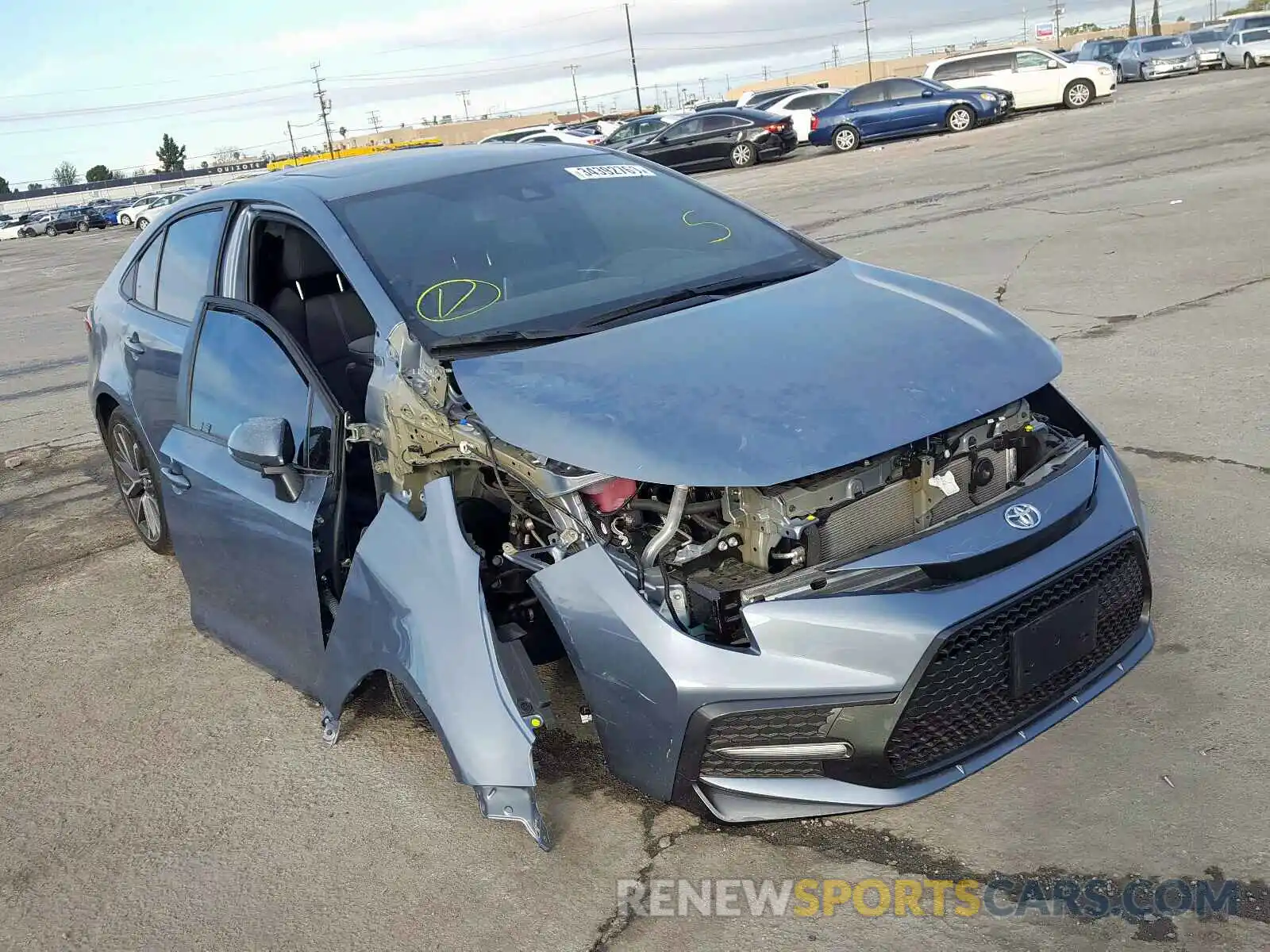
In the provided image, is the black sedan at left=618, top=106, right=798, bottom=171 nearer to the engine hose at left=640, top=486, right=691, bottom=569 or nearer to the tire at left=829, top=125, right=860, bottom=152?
the tire at left=829, top=125, right=860, bottom=152

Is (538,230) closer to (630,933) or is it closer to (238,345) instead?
(238,345)

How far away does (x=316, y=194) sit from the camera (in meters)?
3.98

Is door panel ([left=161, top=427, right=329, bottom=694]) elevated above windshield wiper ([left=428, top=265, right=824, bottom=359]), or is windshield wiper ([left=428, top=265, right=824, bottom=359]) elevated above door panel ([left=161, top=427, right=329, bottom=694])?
windshield wiper ([left=428, top=265, right=824, bottom=359])

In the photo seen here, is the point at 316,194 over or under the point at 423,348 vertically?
over

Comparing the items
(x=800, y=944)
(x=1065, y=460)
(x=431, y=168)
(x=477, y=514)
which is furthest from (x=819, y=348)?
(x=431, y=168)

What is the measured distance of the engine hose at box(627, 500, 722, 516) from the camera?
2.93 meters

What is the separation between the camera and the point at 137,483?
5387mm

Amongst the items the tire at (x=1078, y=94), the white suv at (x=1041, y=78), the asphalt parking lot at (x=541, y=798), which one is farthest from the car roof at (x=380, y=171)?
the tire at (x=1078, y=94)

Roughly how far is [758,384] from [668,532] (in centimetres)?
48

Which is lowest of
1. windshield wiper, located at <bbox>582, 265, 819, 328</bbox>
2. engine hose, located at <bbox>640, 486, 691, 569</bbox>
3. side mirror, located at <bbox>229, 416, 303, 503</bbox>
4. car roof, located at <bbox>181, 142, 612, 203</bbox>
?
engine hose, located at <bbox>640, 486, 691, 569</bbox>

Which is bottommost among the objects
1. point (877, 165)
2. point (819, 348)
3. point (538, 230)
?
point (877, 165)

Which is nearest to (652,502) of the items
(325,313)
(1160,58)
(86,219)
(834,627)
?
(834,627)

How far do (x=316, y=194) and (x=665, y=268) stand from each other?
1241mm

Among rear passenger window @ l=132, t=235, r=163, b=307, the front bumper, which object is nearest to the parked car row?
rear passenger window @ l=132, t=235, r=163, b=307
